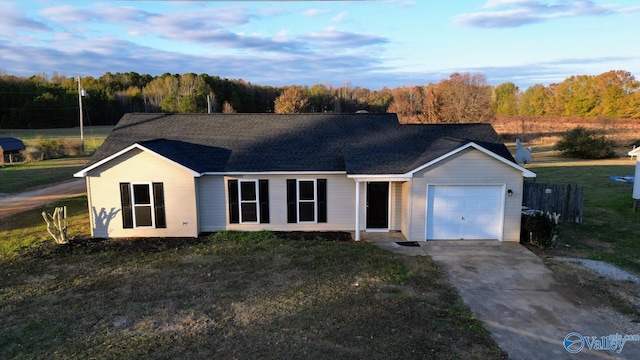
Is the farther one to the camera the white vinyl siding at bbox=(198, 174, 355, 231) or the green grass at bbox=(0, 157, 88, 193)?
the green grass at bbox=(0, 157, 88, 193)

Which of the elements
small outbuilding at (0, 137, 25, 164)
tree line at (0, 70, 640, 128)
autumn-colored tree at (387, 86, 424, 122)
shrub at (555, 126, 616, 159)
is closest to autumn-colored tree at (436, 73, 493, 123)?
tree line at (0, 70, 640, 128)

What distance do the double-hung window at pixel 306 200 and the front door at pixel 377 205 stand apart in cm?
164

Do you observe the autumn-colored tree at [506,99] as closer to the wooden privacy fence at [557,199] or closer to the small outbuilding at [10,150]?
the wooden privacy fence at [557,199]

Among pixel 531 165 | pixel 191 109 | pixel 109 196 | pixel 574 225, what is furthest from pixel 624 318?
pixel 191 109

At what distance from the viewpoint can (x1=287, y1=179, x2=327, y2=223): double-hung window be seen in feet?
49.0

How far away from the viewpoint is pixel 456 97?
5634cm

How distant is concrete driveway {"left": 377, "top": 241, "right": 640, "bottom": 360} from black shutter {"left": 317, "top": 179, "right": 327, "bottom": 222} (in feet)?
11.3

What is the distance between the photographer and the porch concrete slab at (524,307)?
733cm

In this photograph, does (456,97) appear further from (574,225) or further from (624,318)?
(624,318)

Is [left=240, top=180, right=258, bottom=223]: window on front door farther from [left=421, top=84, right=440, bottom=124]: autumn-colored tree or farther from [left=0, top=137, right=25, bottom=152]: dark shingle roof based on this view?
[left=421, top=84, right=440, bottom=124]: autumn-colored tree

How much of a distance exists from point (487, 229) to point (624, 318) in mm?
5662

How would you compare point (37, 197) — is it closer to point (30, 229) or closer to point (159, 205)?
point (30, 229)

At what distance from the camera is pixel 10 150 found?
115 ft

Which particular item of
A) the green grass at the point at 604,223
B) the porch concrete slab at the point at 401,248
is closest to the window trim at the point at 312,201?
the porch concrete slab at the point at 401,248
